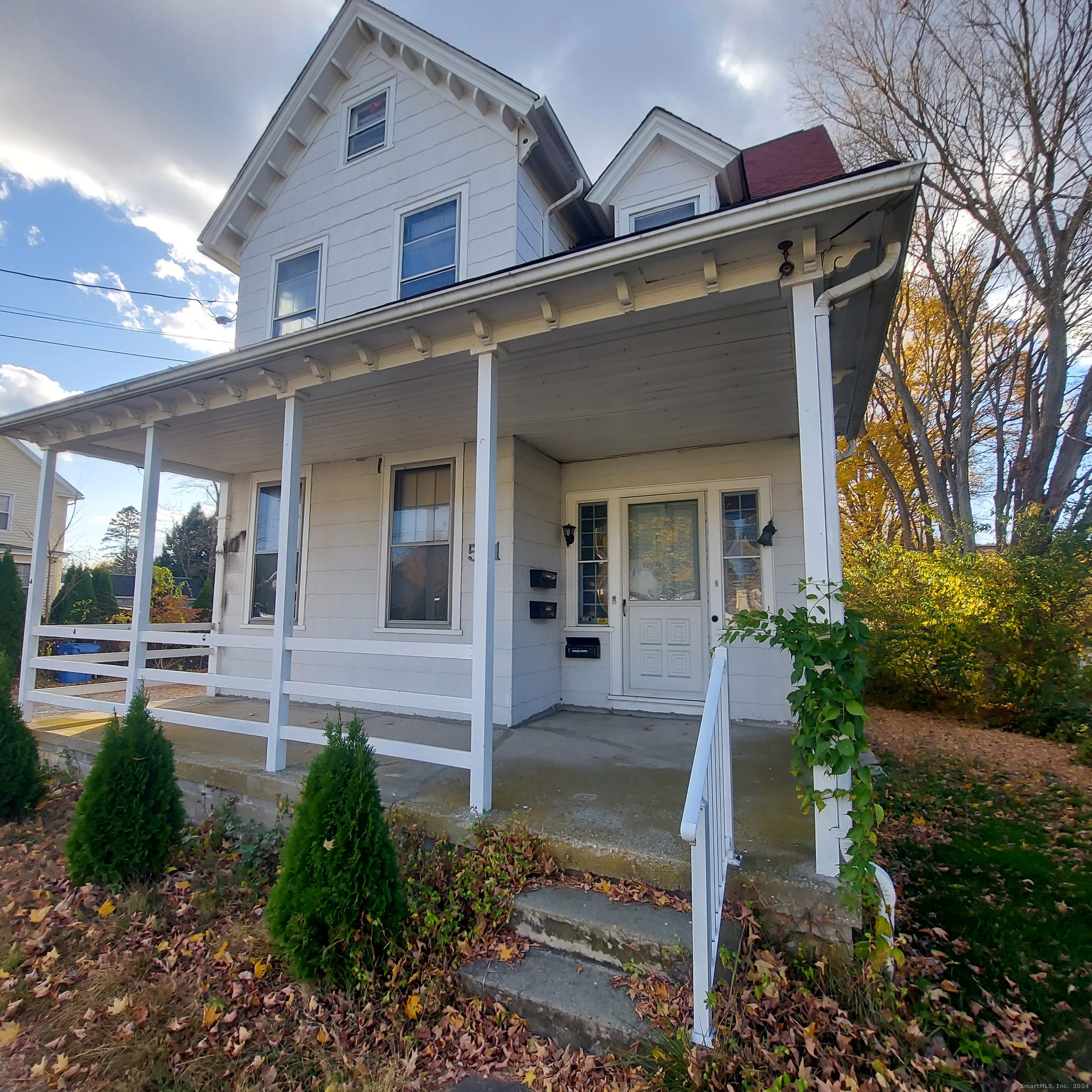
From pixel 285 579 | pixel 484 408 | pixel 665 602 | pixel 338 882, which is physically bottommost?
pixel 338 882

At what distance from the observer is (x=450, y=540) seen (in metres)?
5.31

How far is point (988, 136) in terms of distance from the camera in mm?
8242

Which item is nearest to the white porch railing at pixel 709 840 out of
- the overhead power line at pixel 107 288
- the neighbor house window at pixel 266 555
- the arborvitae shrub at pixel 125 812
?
the arborvitae shrub at pixel 125 812

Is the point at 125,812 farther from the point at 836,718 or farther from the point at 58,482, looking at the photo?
the point at 58,482

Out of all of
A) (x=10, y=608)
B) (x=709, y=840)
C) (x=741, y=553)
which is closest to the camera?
(x=709, y=840)

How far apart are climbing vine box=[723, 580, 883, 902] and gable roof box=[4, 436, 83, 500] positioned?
20846 millimetres

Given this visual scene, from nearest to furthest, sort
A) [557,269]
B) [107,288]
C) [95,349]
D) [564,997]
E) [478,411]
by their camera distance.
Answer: [564,997]
[557,269]
[478,411]
[107,288]
[95,349]

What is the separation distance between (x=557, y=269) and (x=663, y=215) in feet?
10.8

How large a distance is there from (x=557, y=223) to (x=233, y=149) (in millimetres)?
5433

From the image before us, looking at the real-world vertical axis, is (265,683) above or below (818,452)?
below

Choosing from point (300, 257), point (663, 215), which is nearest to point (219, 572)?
point (300, 257)

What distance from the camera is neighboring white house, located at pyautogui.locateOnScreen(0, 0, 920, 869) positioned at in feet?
10.3

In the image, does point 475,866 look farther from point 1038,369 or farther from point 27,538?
point 27,538

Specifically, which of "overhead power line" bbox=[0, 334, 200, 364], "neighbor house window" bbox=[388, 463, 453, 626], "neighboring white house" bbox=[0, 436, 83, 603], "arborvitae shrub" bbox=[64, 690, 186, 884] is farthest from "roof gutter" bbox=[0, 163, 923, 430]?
"neighboring white house" bbox=[0, 436, 83, 603]
